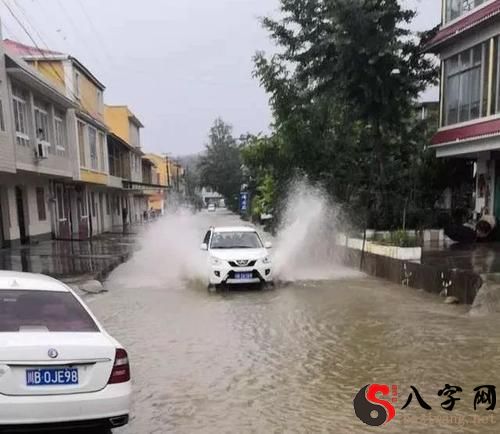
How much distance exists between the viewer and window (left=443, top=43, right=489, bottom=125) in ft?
49.3

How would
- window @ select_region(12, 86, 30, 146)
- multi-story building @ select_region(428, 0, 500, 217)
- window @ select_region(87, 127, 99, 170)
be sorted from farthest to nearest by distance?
window @ select_region(87, 127, 99, 170)
window @ select_region(12, 86, 30, 146)
multi-story building @ select_region(428, 0, 500, 217)

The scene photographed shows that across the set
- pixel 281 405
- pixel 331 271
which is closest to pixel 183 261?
pixel 331 271

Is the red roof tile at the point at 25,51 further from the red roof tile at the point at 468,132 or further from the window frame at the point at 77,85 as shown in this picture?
the red roof tile at the point at 468,132

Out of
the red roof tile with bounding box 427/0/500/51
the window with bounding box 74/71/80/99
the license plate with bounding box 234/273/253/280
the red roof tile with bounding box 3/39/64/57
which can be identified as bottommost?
the license plate with bounding box 234/273/253/280

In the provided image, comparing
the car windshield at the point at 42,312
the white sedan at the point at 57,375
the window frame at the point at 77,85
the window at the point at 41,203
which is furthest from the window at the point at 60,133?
the white sedan at the point at 57,375

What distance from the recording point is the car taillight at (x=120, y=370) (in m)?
3.99

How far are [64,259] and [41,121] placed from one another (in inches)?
267

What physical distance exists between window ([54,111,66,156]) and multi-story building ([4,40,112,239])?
1.62 feet

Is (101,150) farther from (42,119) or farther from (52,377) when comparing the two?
(52,377)

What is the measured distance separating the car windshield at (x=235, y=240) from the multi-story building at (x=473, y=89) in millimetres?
7337

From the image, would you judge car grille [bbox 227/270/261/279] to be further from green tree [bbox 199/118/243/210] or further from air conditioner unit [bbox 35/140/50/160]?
green tree [bbox 199/118/243/210]

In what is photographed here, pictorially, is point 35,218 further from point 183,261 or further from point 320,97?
point 320,97

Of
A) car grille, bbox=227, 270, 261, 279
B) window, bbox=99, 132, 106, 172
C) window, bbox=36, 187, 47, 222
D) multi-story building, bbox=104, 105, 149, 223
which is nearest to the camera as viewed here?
car grille, bbox=227, 270, 261, 279

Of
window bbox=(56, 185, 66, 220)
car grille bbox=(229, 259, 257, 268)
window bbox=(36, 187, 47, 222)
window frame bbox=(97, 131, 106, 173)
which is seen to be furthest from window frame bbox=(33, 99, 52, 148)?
car grille bbox=(229, 259, 257, 268)
